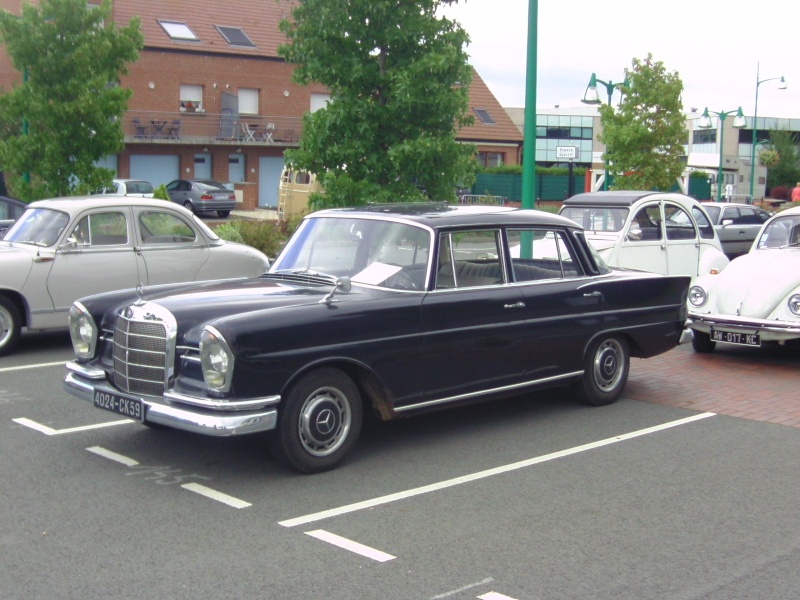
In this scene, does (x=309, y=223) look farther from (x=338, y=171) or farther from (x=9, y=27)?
(x=9, y=27)

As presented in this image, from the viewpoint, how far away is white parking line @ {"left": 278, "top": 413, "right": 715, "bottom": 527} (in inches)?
227

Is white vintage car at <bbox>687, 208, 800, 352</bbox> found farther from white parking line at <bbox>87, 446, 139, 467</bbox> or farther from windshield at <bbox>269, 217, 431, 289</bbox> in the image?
white parking line at <bbox>87, 446, 139, 467</bbox>

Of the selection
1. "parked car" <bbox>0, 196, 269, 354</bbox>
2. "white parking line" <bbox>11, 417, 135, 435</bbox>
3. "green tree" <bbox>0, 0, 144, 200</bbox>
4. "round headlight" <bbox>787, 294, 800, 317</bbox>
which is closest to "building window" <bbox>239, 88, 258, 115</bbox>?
"green tree" <bbox>0, 0, 144, 200</bbox>

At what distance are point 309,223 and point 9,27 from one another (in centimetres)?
1311

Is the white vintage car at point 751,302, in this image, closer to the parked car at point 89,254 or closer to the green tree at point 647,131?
the parked car at point 89,254

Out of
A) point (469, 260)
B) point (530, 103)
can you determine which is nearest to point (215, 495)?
point (469, 260)

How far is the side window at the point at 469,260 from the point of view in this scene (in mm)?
7414

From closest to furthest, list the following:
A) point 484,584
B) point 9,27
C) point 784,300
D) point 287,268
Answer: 1. point 484,584
2. point 287,268
3. point 784,300
4. point 9,27

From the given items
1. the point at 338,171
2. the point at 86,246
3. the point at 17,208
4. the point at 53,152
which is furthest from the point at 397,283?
the point at 53,152

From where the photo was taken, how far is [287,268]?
7766mm

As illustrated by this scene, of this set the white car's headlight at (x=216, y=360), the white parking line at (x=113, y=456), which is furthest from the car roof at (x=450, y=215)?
the white parking line at (x=113, y=456)

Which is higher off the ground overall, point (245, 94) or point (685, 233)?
point (245, 94)

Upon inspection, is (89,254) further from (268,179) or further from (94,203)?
(268,179)

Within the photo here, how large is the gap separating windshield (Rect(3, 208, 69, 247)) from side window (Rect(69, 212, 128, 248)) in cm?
18
